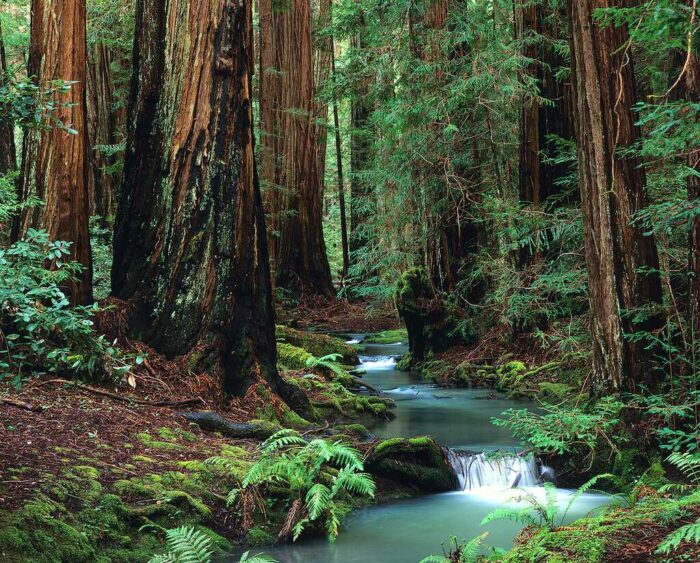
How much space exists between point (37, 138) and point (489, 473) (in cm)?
604

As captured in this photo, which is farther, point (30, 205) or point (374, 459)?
point (30, 205)

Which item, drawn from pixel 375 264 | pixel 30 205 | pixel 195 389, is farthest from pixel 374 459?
pixel 375 264

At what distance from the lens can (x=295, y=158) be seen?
869 inches

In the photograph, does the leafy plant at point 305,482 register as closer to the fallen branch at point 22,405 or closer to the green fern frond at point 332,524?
the green fern frond at point 332,524

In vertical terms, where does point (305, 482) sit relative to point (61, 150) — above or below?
below

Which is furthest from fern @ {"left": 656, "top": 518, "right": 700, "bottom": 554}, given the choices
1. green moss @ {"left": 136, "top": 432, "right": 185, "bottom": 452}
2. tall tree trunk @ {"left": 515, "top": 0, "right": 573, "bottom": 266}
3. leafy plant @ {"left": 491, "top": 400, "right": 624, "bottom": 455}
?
tall tree trunk @ {"left": 515, "top": 0, "right": 573, "bottom": 266}

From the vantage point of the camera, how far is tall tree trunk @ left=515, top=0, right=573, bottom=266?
40.4 ft

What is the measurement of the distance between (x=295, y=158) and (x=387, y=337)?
6.76m

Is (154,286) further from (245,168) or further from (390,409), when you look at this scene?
(390,409)

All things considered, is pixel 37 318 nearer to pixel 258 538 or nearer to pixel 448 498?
pixel 258 538

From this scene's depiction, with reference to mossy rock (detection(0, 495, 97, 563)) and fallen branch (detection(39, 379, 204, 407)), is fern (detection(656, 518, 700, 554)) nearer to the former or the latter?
mossy rock (detection(0, 495, 97, 563))

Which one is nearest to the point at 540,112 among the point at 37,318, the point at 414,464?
the point at 414,464

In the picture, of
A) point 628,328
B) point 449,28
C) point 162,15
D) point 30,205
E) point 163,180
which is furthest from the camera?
point 449,28

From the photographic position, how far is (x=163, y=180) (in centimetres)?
786
